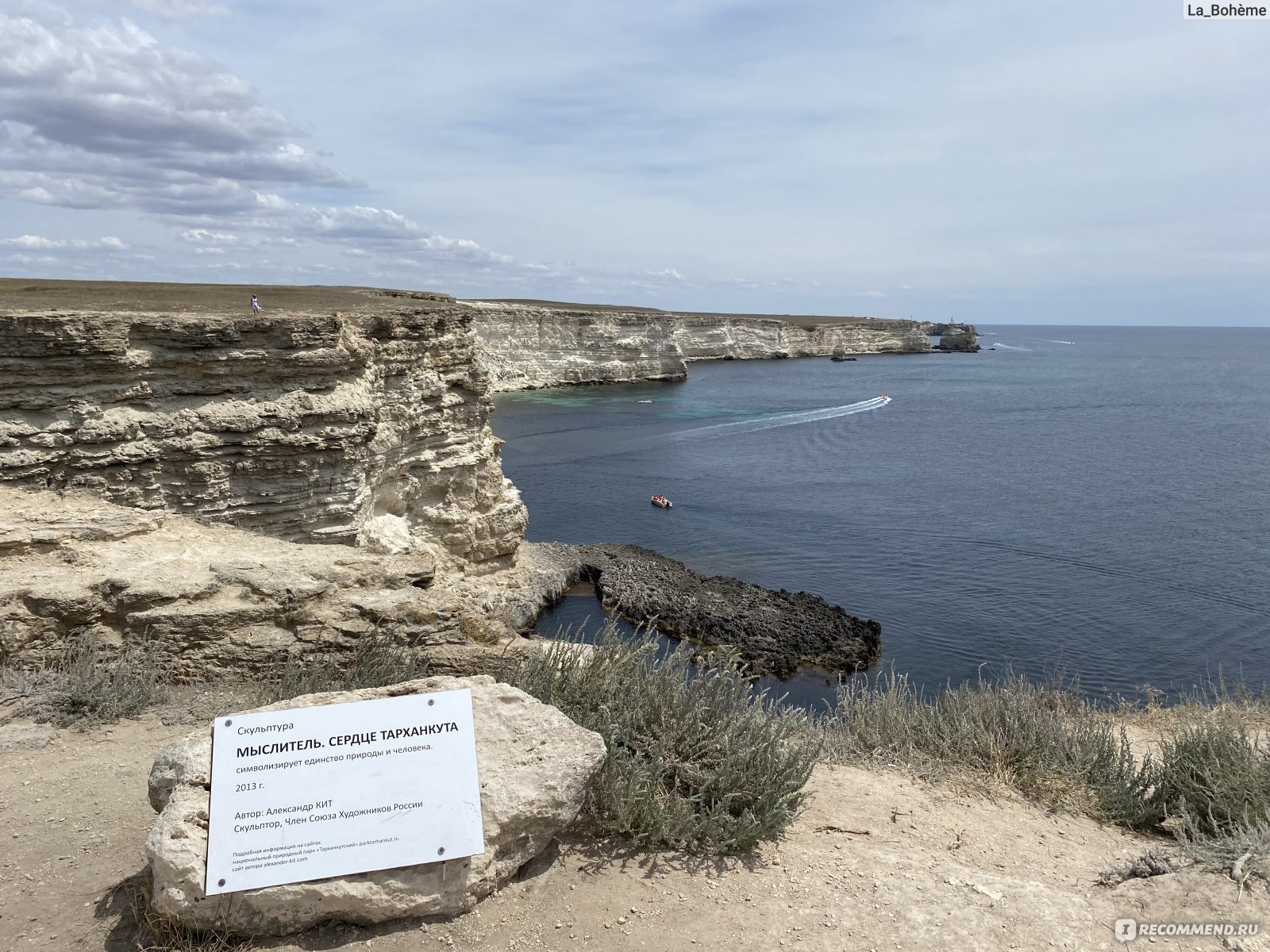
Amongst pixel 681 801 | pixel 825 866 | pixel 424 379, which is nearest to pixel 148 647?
pixel 681 801

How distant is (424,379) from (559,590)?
839cm

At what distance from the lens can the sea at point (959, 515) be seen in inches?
734

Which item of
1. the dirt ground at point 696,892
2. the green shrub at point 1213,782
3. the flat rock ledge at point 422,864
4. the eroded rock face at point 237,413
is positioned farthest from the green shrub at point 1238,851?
the eroded rock face at point 237,413

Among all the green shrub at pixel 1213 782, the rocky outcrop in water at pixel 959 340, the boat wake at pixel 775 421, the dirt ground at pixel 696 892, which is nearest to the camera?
the dirt ground at pixel 696 892

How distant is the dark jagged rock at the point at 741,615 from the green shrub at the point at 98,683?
514 inches

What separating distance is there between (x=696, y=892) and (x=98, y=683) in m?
4.88

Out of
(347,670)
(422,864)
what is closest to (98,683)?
(347,670)

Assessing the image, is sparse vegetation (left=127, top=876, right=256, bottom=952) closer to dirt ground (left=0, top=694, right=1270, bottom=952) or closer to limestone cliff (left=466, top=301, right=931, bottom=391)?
dirt ground (left=0, top=694, right=1270, bottom=952)

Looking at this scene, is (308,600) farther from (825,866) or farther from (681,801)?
(825,866)

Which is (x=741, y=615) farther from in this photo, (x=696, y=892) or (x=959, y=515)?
(x=696, y=892)

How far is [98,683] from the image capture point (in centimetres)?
631

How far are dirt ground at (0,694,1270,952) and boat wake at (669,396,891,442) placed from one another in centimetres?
4140

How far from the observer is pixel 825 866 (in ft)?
16.3

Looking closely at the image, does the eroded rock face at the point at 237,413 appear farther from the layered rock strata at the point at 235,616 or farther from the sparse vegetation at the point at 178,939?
the sparse vegetation at the point at 178,939
